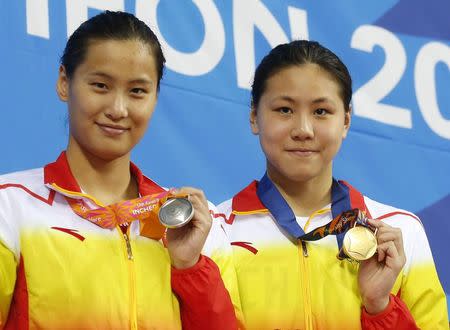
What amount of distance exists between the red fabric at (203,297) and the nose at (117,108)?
0.39 m

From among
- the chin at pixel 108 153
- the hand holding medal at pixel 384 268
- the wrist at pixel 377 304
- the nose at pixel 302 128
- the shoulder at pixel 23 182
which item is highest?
the nose at pixel 302 128

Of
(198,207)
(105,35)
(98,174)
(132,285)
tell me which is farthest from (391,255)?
(105,35)

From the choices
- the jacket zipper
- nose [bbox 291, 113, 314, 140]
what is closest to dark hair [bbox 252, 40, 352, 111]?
nose [bbox 291, 113, 314, 140]

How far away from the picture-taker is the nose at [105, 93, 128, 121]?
8.05 feet

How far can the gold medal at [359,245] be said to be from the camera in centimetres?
250

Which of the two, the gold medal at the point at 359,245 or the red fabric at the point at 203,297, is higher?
the gold medal at the point at 359,245

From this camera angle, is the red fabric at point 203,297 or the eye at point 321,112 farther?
the eye at point 321,112

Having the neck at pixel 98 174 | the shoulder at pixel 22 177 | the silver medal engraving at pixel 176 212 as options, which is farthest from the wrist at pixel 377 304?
the shoulder at pixel 22 177

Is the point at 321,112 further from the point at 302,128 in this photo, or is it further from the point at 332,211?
the point at 332,211

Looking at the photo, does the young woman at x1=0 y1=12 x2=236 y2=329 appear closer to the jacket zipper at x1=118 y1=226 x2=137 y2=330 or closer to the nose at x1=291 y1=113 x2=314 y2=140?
the jacket zipper at x1=118 y1=226 x2=137 y2=330

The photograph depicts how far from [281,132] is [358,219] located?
0.32m

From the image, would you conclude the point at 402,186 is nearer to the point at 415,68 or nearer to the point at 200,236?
the point at 415,68

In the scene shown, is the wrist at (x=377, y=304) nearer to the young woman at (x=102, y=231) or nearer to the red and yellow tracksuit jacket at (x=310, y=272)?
the red and yellow tracksuit jacket at (x=310, y=272)

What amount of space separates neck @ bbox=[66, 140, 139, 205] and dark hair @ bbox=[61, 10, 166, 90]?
0.20 meters
